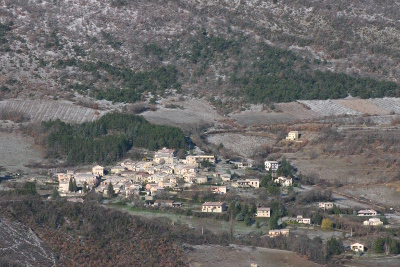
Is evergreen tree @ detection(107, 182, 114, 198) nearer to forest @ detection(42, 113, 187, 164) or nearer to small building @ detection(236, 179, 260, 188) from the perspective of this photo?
small building @ detection(236, 179, 260, 188)

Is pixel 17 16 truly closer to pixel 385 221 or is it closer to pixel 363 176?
pixel 363 176

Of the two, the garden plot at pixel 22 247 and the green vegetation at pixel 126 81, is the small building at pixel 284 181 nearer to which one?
the garden plot at pixel 22 247

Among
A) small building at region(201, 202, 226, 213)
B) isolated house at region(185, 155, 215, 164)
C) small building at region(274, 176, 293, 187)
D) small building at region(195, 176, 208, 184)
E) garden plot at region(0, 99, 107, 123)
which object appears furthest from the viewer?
garden plot at region(0, 99, 107, 123)

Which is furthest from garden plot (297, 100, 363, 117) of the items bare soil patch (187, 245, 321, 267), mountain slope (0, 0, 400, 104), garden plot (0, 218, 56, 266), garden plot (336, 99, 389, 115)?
garden plot (0, 218, 56, 266)

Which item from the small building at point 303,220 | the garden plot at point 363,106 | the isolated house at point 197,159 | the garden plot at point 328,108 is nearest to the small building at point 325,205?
the small building at point 303,220

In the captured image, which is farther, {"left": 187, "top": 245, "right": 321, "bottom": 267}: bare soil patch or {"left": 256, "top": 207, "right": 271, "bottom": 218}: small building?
{"left": 256, "top": 207, "right": 271, "bottom": 218}: small building

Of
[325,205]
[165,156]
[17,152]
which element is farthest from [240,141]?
[325,205]

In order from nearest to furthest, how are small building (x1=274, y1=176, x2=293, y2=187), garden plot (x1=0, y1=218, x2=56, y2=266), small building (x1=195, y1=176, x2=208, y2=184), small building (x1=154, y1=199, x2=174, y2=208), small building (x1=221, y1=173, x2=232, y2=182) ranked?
garden plot (x1=0, y1=218, x2=56, y2=266) < small building (x1=154, y1=199, x2=174, y2=208) < small building (x1=195, y1=176, x2=208, y2=184) < small building (x1=274, y1=176, x2=293, y2=187) < small building (x1=221, y1=173, x2=232, y2=182)
